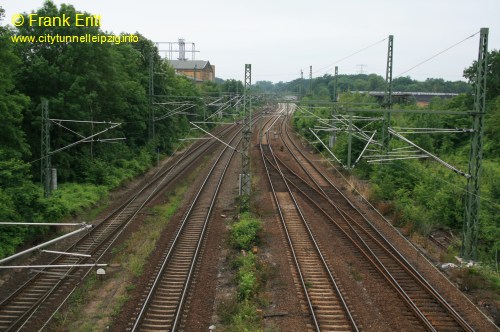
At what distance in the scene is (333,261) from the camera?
16.7 metres

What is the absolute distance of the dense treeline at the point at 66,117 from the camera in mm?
18578

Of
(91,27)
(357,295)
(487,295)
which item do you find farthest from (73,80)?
(487,295)

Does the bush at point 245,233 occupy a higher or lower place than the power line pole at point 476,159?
lower

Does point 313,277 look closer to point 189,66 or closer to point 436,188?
point 436,188

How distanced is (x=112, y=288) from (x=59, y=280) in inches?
63.2

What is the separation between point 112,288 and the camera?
48.3 ft

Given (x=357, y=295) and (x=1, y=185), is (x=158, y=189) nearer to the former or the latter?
(x=1, y=185)

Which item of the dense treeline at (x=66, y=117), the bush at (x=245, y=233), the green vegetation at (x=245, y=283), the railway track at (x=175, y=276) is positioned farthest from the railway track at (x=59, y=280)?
the bush at (x=245, y=233)

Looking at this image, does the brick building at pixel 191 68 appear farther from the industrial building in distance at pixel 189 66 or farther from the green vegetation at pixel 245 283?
the green vegetation at pixel 245 283

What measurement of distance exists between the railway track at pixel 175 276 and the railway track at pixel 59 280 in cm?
233

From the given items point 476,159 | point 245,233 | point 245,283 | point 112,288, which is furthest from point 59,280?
point 476,159

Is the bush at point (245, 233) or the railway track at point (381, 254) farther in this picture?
the bush at point (245, 233)

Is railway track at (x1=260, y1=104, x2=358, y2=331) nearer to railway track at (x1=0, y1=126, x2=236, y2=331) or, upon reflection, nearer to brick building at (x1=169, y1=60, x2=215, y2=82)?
railway track at (x1=0, y1=126, x2=236, y2=331)

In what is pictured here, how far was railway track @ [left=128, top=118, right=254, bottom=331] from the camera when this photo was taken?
12.4 metres
